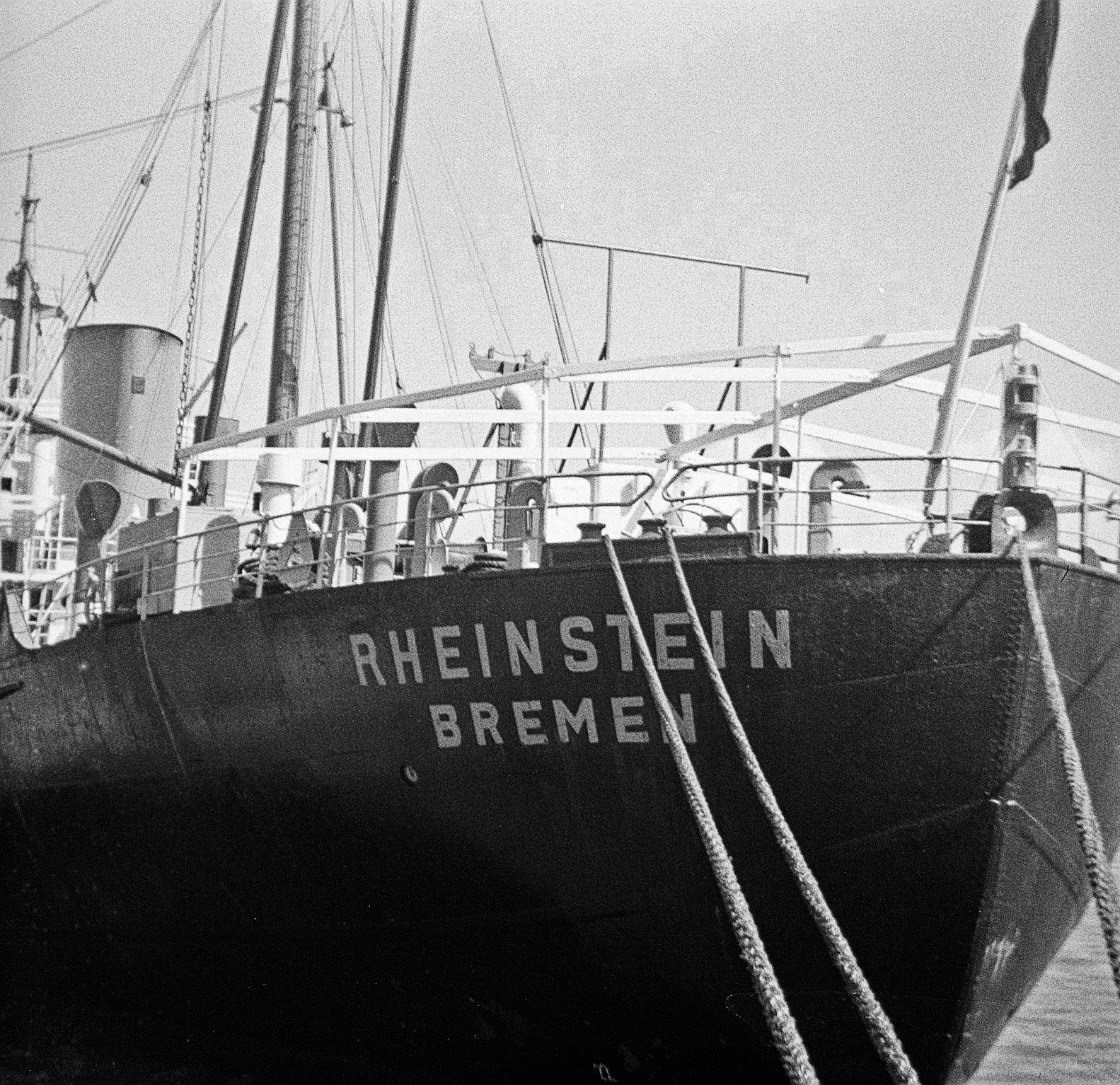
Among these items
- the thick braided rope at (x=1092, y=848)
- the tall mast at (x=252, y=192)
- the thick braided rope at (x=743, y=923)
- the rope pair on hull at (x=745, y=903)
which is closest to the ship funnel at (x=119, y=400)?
the tall mast at (x=252, y=192)

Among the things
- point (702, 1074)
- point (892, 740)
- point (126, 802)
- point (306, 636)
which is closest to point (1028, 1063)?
point (702, 1074)

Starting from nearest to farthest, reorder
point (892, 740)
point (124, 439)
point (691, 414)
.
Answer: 1. point (892, 740)
2. point (691, 414)
3. point (124, 439)

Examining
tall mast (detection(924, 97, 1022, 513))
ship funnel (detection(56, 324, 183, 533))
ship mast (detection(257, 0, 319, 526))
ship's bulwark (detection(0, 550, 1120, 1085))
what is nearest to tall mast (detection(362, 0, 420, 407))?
ship mast (detection(257, 0, 319, 526))

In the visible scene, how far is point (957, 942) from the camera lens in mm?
9211

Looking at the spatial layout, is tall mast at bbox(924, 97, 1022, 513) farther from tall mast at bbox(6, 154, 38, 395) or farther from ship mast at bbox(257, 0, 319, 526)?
tall mast at bbox(6, 154, 38, 395)

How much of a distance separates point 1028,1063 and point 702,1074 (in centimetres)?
406

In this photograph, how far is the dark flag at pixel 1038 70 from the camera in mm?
9625

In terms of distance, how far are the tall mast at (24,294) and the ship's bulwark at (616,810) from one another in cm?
2220

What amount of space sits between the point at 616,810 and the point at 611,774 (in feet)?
0.77

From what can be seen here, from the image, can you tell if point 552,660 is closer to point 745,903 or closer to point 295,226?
point 745,903

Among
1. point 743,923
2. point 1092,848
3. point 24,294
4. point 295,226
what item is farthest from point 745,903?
point 24,294

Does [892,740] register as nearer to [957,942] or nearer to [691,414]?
[957,942]

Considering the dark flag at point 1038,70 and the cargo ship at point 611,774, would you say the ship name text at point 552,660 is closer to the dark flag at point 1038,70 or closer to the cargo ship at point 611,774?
the cargo ship at point 611,774

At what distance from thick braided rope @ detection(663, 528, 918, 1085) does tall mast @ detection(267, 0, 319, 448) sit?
34.3 ft
